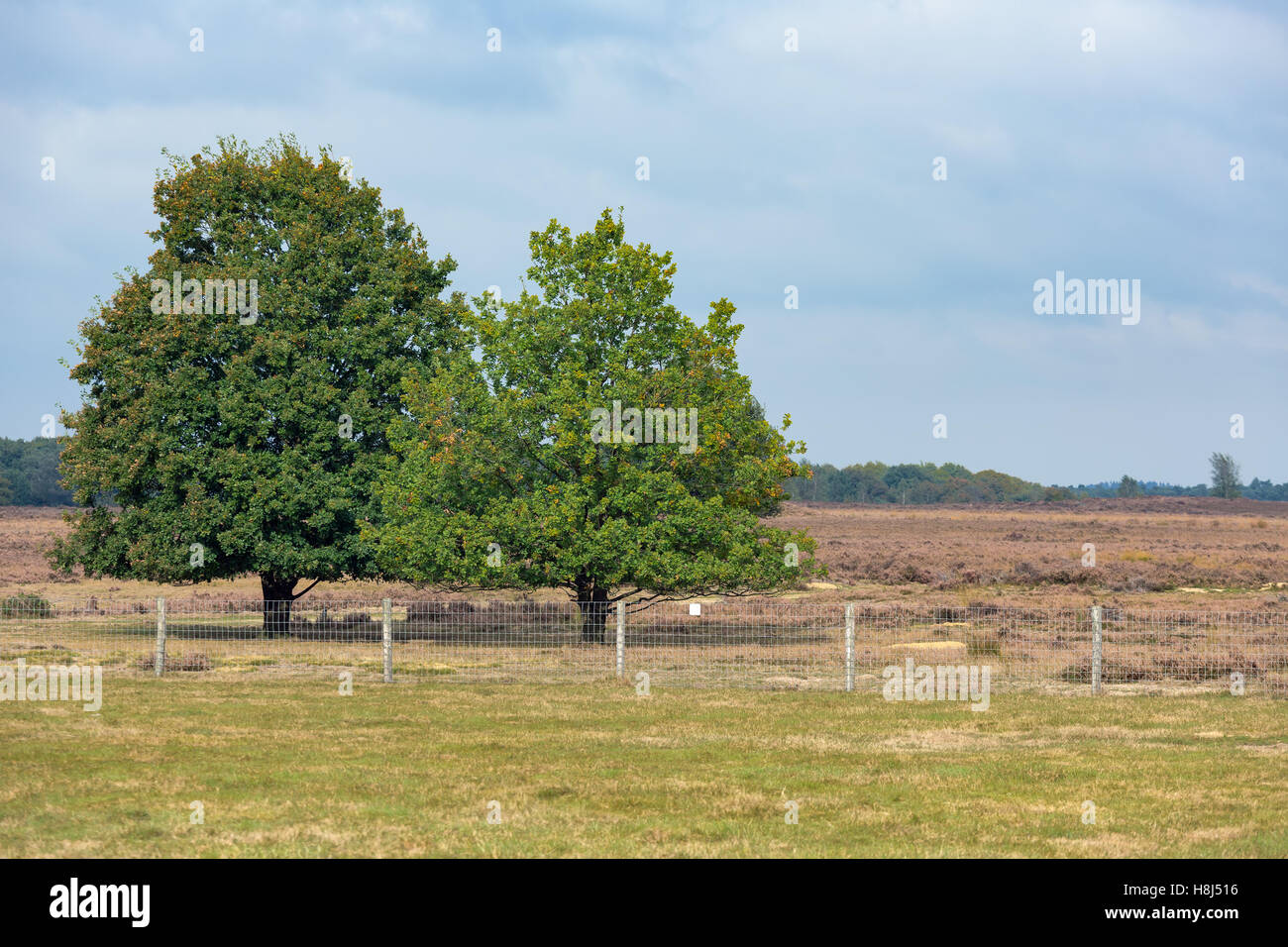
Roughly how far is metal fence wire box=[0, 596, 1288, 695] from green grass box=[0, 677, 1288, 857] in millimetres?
3063

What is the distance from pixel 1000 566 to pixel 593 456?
44.2 metres

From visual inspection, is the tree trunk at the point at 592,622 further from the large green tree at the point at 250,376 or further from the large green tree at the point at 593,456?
the large green tree at the point at 250,376

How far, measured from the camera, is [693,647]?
28.7 metres

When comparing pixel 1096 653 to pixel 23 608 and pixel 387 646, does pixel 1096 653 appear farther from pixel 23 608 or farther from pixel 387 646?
pixel 23 608

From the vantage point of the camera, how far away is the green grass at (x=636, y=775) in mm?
11281

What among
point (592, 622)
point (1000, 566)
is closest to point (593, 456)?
point (592, 622)

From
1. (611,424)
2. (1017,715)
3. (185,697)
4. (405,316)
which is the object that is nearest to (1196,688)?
(1017,715)

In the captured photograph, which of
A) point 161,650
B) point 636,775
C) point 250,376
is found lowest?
point 636,775

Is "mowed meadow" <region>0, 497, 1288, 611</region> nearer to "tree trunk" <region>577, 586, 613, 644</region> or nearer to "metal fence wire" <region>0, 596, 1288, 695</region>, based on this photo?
"metal fence wire" <region>0, 596, 1288, 695</region>

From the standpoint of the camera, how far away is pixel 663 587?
34.2 metres

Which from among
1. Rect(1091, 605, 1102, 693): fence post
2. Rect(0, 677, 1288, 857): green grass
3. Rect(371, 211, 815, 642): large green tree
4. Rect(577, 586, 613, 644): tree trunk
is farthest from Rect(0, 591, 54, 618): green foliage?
Rect(1091, 605, 1102, 693): fence post

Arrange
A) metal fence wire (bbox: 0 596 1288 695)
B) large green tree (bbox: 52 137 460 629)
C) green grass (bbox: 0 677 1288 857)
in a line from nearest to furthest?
1. green grass (bbox: 0 677 1288 857)
2. metal fence wire (bbox: 0 596 1288 695)
3. large green tree (bbox: 52 137 460 629)

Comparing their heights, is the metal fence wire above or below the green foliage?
below

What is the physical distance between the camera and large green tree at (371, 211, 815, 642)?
32.7 meters
